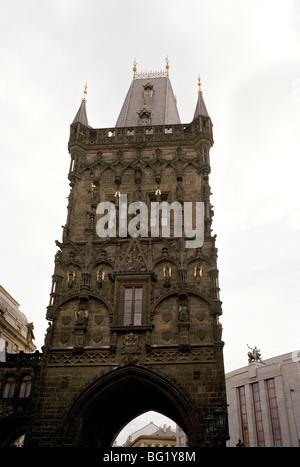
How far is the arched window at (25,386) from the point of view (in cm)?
2481

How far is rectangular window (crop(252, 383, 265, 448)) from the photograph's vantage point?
39597mm

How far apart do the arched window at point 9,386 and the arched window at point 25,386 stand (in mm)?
523

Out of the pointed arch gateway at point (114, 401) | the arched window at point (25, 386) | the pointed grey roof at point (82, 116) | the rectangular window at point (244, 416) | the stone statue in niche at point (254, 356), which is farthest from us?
the stone statue in niche at point (254, 356)

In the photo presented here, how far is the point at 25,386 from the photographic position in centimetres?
2500

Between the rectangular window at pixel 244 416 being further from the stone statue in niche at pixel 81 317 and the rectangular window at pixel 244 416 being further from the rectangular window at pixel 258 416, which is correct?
the stone statue in niche at pixel 81 317

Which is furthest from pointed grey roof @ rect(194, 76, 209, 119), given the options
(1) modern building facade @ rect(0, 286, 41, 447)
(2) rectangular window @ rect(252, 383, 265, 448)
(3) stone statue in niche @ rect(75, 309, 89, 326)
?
(2) rectangular window @ rect(252, 383, 265, 448)

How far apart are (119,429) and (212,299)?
1228cm

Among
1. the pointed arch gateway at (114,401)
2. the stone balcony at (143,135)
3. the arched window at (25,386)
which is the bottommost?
the pointed arch gateway at (114,401)

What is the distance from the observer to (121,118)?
36.2 m

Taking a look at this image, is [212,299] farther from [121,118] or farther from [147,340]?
[121,118]

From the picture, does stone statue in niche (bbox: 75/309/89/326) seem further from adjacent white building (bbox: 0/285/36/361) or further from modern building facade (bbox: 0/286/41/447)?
adjacent white building (bbox: 0/285/36/361)

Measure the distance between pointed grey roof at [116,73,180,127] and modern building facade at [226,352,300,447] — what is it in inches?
942

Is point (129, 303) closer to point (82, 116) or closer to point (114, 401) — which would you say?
point (114, 401)

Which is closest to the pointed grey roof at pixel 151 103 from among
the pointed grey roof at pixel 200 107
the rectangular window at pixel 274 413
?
the pointed grey roof at pixel 200 107
